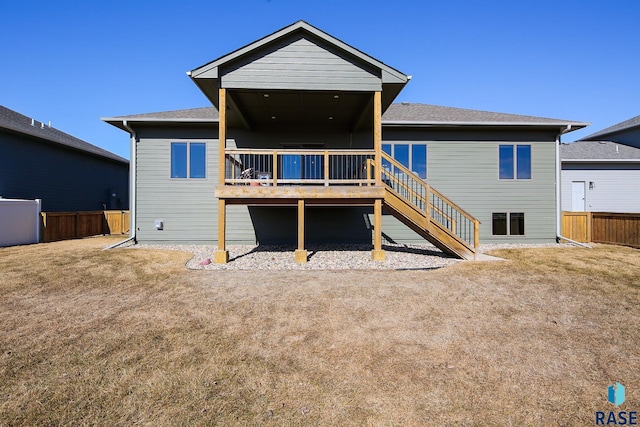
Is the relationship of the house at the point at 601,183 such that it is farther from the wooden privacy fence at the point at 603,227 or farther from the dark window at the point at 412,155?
the dark window at the point at 412,155

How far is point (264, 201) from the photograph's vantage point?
27.6ft

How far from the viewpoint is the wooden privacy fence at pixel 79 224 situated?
12.0 metres

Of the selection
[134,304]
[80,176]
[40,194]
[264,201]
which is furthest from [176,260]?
[80,176]

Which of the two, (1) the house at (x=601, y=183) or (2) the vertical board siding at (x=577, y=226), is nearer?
(2) the vertical board siding at (x=577, y=226)

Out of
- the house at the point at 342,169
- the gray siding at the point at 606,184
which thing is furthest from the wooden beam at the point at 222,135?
the gray siding at the point at 606,184

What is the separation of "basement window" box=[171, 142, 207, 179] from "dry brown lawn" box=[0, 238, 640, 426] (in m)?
5.44

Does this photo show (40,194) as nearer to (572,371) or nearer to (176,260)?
(176,260)

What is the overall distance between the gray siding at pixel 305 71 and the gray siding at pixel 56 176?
12.1m

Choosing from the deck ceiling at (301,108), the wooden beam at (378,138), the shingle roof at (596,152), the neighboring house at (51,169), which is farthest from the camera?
the shingle roof at (596,152)

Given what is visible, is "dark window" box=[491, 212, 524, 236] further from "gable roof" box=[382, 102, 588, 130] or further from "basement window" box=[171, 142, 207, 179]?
"basement window" box=[171, 142, 207, 179]

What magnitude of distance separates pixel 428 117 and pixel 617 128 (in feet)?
56.1

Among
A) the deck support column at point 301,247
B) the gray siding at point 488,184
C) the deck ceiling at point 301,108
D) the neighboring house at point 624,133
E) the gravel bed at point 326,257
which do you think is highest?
the neighboring house at point 624,133

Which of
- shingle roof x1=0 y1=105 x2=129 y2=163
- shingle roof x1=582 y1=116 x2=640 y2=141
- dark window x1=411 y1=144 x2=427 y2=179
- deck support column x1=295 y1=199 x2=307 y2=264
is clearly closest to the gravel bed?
deck support column x1=295 y1=199 x2=307 y2=264

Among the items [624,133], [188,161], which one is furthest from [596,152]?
[188,161]
